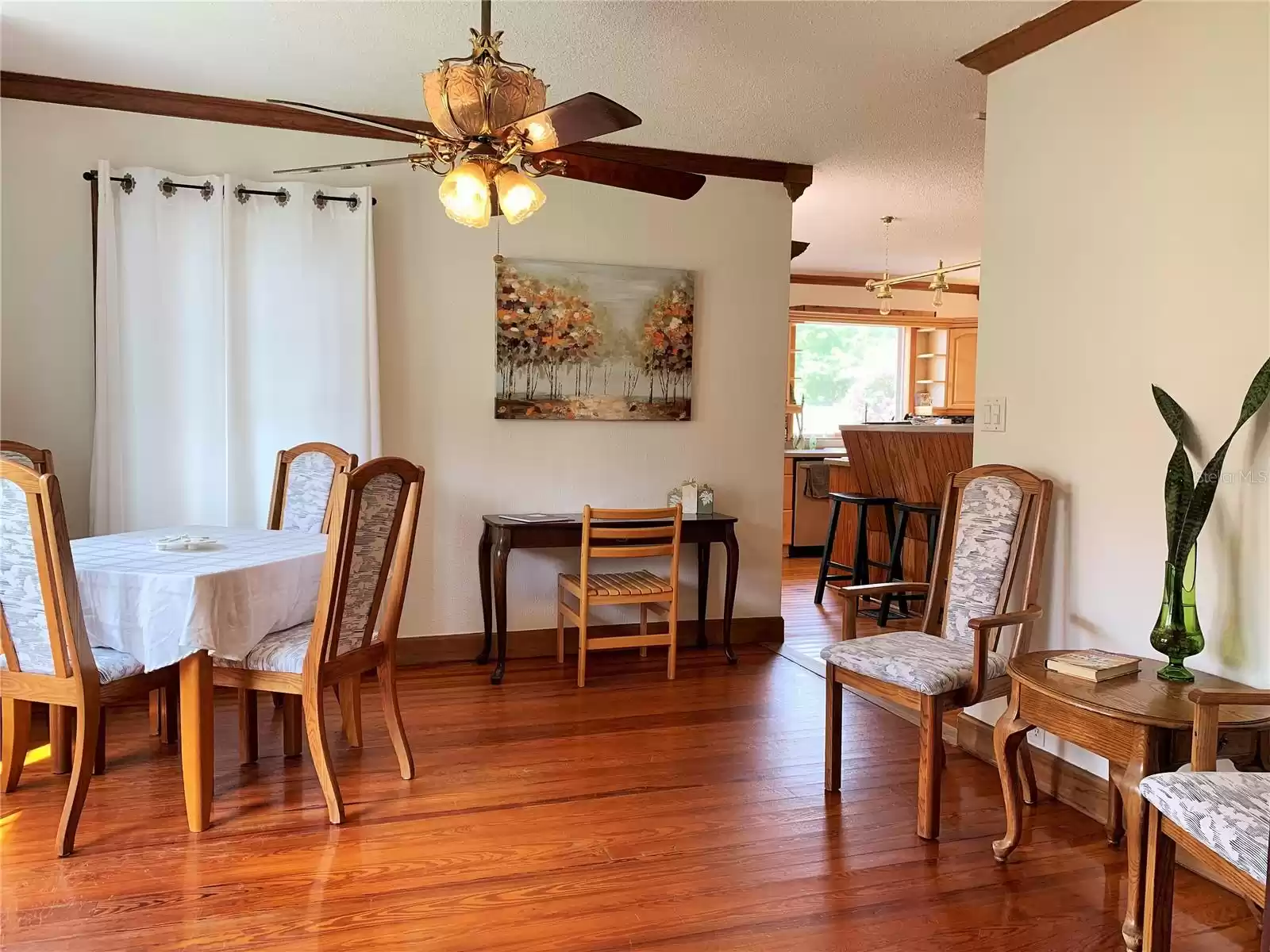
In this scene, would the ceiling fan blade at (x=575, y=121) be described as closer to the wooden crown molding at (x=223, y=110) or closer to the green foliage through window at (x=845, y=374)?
the wooden crown molding at (x=223, y=110)

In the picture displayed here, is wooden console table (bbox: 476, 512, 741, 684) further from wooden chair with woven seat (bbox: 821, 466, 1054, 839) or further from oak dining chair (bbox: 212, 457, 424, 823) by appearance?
wooden chair with woven seat (bbox: 821, 466, 1054, 839)

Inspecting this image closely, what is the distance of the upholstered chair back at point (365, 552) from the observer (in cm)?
271

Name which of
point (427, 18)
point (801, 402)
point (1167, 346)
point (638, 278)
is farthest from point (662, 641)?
Result: point (801, 402)

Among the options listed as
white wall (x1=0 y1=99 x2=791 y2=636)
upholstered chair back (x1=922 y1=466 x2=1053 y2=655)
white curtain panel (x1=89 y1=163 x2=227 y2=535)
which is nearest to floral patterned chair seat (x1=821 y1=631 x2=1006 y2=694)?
upholstered chair back (x1=922 y1=466 x2=1053 y2=655)

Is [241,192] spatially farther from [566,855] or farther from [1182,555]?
[1182,555]

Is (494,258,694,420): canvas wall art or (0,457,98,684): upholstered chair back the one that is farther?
(494,258,694,420): canvas wall art

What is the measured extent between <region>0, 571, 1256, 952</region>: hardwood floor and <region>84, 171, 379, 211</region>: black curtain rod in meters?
2.22

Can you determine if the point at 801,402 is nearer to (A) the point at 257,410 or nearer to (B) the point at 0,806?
(A) the point at 257,410

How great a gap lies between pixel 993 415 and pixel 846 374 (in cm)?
621

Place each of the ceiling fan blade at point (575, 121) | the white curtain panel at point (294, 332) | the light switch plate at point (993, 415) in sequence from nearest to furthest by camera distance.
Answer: the ceiling fan blade at point (575, 121)
the light switch plate at point (993, 415)
the white curtain panel at point (294, 332)

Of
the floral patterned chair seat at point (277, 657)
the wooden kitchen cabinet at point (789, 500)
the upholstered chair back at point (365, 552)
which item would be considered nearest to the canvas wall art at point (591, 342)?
the upholstered chair back at point (365, 552)

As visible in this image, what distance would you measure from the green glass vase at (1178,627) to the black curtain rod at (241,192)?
356 centimetres

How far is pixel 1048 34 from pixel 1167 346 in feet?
3.91

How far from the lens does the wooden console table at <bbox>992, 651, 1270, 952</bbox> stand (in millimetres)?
2148
